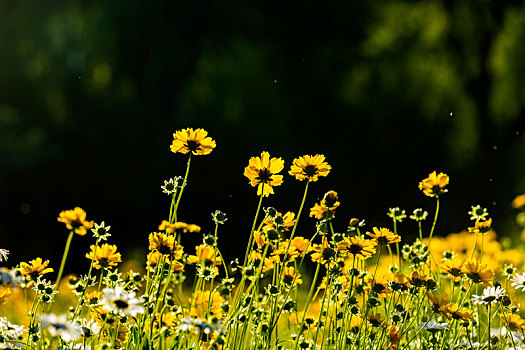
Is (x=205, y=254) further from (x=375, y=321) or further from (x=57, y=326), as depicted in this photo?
(x=57, y=326)

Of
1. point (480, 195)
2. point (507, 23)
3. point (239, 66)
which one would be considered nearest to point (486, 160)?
point (480, 195)

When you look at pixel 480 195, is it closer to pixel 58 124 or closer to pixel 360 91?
pixel 360 91

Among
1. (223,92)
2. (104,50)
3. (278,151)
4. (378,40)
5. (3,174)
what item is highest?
(378,40)

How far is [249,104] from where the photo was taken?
850 centimetres

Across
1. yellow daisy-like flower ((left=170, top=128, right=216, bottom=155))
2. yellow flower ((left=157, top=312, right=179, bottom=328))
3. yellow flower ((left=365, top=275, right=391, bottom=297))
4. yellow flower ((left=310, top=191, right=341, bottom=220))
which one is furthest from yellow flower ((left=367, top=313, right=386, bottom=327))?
yellow daisy-like flower ((left=170, top=128, right=216, bottom=155))

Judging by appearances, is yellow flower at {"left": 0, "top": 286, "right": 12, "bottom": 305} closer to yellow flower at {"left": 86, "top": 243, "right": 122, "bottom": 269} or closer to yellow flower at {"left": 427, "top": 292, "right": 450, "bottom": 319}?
yellow flower at {"left": 86, "top": 243, "right": 122, "bottom": 269}

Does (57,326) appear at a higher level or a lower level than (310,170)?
lower

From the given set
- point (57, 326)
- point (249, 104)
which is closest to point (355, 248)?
point (57, 326)

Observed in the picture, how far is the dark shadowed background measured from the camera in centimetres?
804

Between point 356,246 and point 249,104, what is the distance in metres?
6.76

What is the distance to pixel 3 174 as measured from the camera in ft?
26.2

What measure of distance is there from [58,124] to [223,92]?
2.16 m

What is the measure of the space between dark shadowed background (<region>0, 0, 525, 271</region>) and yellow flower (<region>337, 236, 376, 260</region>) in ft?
19.3

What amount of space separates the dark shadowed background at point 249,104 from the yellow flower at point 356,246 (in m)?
5.87
